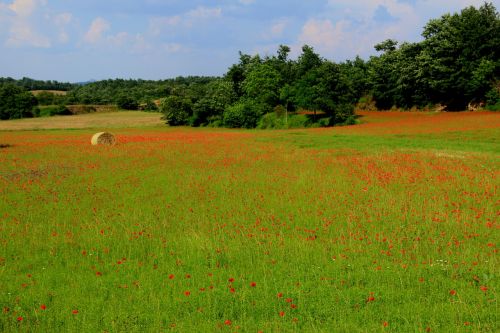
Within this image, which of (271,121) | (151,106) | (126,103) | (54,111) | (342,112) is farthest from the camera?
(126,103)

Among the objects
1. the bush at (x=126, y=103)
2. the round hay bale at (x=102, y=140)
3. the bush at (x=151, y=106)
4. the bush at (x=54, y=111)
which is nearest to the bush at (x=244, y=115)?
the round hay bale at (x=102, y=140)

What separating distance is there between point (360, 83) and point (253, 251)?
94.7 meters

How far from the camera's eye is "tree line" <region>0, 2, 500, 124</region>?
237 feet

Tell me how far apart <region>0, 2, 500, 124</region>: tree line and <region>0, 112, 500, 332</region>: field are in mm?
52098

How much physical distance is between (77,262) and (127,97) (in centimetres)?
13515

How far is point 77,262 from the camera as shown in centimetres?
1019

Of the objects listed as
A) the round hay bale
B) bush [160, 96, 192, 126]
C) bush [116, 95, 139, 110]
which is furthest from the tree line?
bush [116, 95, 139, 110]

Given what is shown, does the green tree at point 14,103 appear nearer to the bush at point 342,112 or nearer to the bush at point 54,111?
the bush at point 54,111

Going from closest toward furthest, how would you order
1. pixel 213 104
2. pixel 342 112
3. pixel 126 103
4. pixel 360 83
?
pixel 342 112, pixel 213 104, pixel 360 83, pixel 126 103

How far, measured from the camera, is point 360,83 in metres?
99.5

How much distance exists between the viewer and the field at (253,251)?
24.2 ft

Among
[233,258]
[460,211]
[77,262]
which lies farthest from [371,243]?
[77,262]

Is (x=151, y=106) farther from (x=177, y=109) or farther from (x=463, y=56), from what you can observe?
(x=463, y=56)

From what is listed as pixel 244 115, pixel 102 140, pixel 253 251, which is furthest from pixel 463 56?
pixel 253 251
